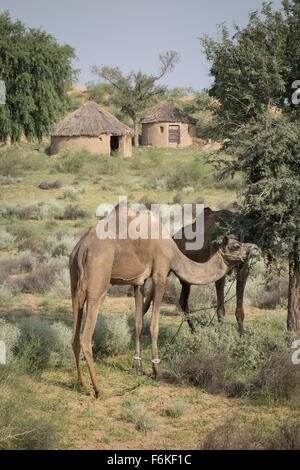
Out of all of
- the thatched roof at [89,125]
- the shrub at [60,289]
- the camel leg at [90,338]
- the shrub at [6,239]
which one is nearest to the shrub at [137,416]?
the camel leg at [90,338]

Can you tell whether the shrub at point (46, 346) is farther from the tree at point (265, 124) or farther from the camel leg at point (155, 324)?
the tree at point (265, 124)

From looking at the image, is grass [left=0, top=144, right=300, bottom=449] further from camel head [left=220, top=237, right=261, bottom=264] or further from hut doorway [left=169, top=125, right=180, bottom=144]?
hut doorway [left=169, top=125, right=180, bottom=144]

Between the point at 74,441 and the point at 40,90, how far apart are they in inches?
452

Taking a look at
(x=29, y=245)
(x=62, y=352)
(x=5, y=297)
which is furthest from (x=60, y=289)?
(x=29, y=245)

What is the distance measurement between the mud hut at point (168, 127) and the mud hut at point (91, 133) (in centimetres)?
598

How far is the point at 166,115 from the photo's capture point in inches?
1630

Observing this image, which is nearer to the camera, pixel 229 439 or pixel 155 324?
pixel 229 439

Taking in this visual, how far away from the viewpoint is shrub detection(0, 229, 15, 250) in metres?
16.6

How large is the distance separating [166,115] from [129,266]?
1420 inches

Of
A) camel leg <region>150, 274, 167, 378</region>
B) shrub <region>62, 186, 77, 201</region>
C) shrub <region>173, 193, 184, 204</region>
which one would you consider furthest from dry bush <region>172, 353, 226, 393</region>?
shrub <region>62, 186, 77, 201</region>

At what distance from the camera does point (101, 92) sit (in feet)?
217

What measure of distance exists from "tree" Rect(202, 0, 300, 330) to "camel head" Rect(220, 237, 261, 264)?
13.0 inches

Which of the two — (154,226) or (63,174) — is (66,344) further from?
(63,174)

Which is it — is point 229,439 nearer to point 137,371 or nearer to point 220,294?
point 137,371
